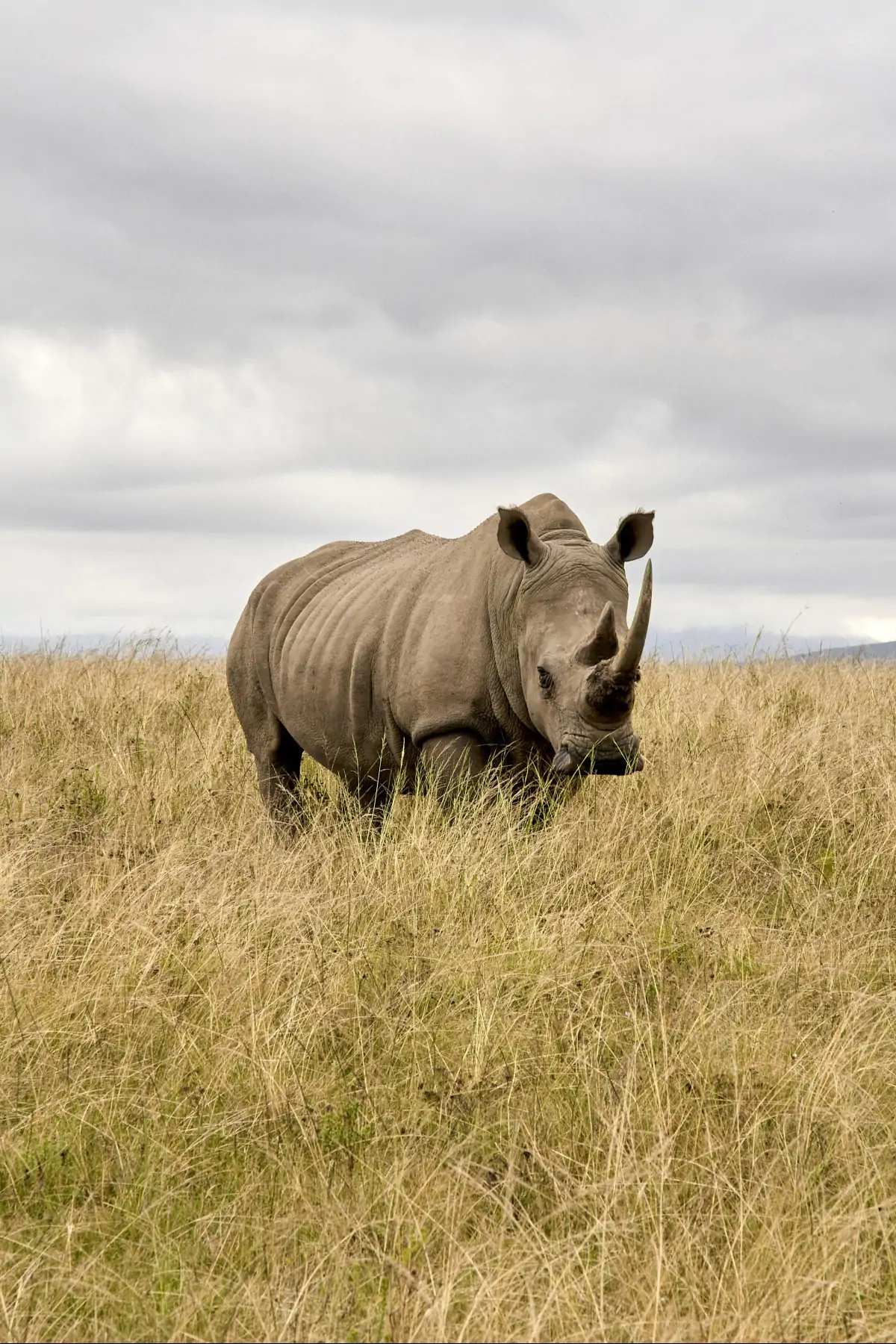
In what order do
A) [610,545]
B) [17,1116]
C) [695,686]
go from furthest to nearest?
[695,686] → [610,545] → [17,1116]

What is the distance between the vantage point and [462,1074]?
3676 mm

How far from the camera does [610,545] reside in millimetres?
6172

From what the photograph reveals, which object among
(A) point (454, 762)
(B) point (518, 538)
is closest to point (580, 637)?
(B) point (518, 538)

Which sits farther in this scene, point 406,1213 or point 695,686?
point 695,686

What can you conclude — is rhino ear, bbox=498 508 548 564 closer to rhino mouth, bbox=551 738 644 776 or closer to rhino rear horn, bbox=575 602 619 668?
rhino rear horn, bbox=575 602 619 668

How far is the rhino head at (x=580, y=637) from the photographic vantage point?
5.34 meters

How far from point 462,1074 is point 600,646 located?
7.23 feet

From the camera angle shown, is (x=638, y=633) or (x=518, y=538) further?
(x=518, y=538)

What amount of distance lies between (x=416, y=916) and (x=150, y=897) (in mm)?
984

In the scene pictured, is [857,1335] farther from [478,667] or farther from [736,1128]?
[478,667]

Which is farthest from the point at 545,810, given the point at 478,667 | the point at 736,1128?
the point at 736,1128

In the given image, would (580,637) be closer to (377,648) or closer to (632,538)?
(632,538)

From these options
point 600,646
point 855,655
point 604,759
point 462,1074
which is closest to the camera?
point 462,1074

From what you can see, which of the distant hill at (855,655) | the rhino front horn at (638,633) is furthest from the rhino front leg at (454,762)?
the distant hill at (855,655)
